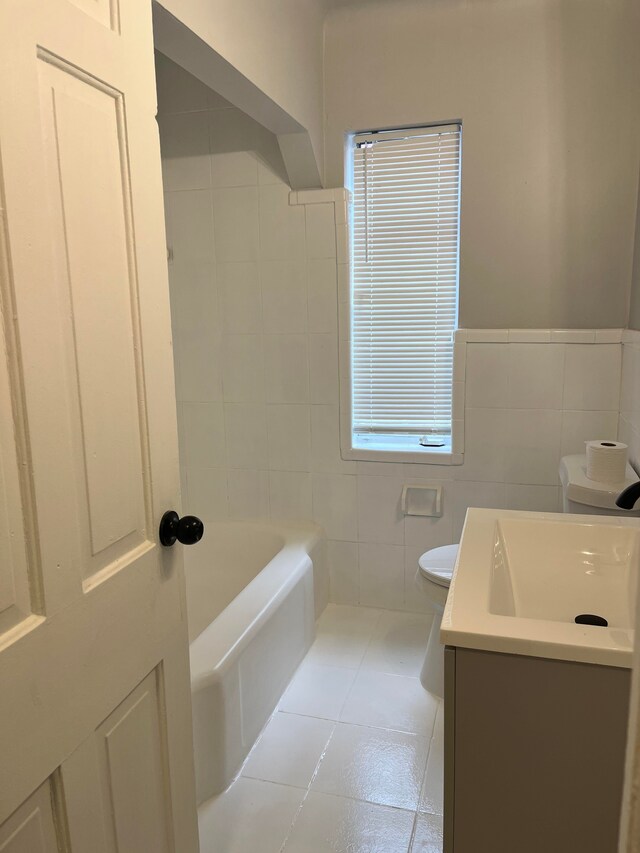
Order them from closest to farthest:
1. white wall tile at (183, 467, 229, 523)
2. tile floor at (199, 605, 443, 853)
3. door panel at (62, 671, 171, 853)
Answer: door panel at (62, 671, 171, 853) < tile floor at (199, 605, 443, 853) < white wall tile at (183, 467, 229, 523)

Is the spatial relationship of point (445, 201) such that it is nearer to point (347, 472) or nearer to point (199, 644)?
point (347, 472)

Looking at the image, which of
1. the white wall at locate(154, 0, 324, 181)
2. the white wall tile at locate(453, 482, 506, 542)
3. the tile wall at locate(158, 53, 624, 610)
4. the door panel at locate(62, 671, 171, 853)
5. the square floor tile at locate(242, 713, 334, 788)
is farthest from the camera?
the white wall tile at locate(453, 482, 506, 542)

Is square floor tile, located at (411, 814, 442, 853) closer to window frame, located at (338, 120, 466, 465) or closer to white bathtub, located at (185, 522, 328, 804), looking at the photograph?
white bathtub, located at (185, 522, 328, 804)

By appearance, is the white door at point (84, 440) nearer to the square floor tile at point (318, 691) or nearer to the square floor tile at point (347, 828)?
the square floor tile at point (347, 828)

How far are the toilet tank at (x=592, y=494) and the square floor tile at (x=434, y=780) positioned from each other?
0.86 metres

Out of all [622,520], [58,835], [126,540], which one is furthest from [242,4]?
[58,835]

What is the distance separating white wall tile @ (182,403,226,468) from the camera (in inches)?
115

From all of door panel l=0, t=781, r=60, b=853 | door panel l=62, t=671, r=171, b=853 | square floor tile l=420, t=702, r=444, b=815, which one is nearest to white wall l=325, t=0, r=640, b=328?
square floor tile l=420, t=702, r=444, b=815

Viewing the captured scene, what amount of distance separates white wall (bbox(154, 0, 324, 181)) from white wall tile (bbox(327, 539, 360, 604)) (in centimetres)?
165

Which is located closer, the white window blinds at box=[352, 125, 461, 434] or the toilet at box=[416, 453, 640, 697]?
the toilet at box=[416, 453, 640, 697]

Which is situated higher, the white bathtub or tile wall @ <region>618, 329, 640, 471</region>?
tile wall @ <region>618, 329, 640, 471</region>

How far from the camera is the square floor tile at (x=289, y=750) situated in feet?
6.33

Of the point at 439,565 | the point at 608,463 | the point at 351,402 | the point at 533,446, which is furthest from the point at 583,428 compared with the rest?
the point at 351,402

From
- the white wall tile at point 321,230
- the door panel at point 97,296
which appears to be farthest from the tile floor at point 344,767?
the white wall tile at point 321,230
